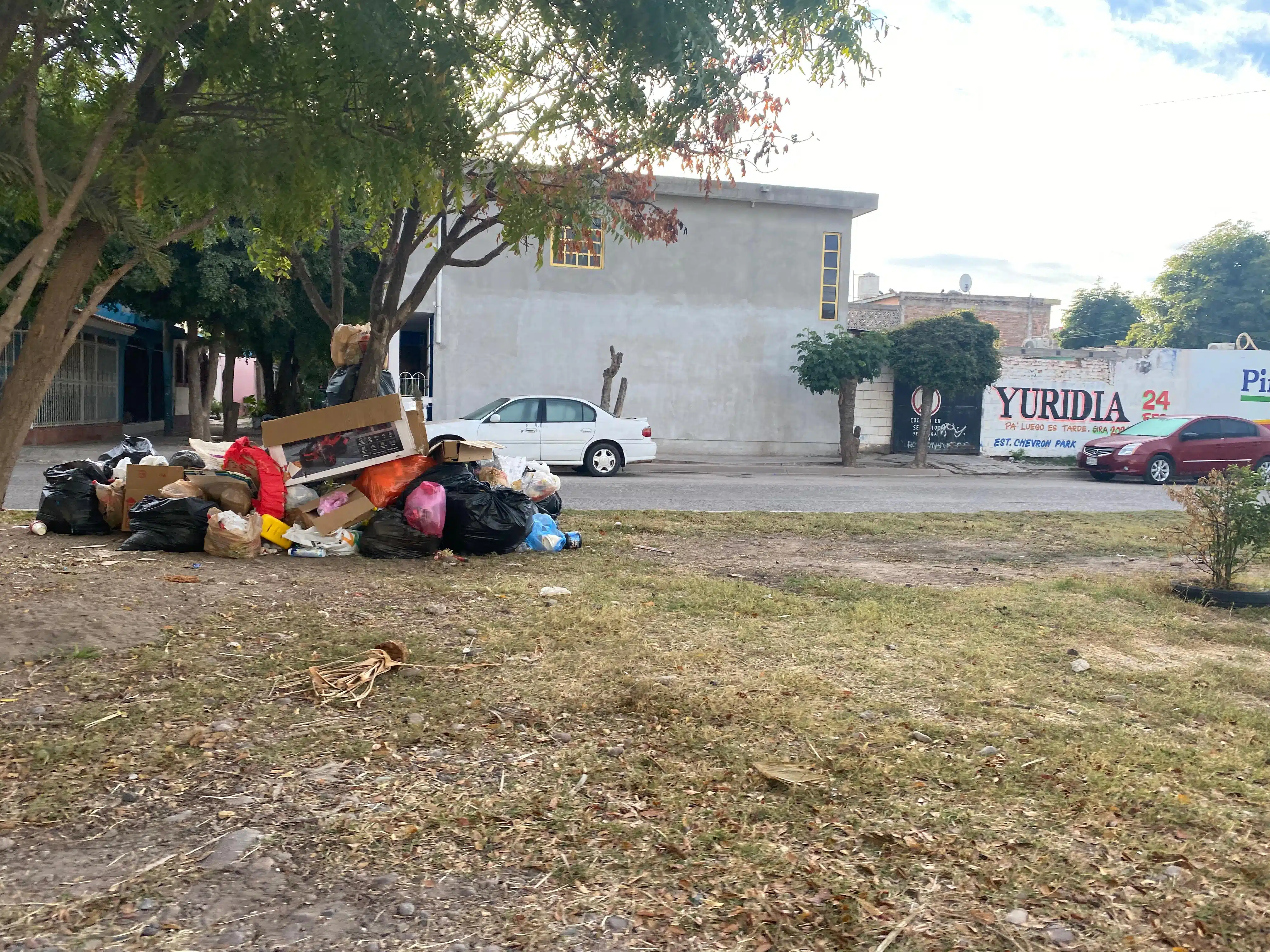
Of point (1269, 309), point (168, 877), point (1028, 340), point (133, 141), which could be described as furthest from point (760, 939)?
point (1269, 309)

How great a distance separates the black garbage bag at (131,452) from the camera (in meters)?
8.45

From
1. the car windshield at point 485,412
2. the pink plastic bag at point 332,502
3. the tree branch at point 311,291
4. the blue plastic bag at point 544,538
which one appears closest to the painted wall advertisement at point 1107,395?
the car windshield at point 485,412

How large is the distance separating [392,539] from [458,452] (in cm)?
88

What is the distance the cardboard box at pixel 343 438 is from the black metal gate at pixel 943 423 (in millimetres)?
18437

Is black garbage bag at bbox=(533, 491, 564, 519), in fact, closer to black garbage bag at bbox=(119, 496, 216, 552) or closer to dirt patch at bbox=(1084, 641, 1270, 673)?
black garbage bag at bbox=(119, 496, 216, 552)

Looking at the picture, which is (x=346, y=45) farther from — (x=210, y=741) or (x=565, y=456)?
(x=565, y=456)

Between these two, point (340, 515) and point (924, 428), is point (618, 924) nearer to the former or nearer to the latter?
point (340, 515)

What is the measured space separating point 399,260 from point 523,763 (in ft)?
23.3

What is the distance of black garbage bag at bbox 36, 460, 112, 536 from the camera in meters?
7.74

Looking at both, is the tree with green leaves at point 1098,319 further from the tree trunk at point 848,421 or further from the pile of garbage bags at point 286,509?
the pile of garbage bags at point 286,509

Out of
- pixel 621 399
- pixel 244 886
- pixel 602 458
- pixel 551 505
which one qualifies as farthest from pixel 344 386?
pixel 621 399

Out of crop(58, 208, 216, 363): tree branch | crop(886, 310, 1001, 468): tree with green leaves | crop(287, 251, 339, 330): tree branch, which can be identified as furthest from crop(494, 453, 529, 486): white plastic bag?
crop(886, 310, 1001, 468): tree with green leaves

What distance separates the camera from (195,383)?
21.7 meters

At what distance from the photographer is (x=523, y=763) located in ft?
11.7
